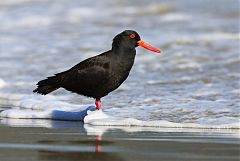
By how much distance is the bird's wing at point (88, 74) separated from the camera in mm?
7461

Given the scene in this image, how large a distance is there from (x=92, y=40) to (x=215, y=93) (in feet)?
19.6

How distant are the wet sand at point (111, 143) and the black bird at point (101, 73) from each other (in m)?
0.60

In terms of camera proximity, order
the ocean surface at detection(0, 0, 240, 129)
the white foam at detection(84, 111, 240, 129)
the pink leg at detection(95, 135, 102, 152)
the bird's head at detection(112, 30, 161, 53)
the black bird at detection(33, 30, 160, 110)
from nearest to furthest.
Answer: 1. the pink leg at detection(95, 135, 102, 152)
2. the white foam at detection(84, 111, 240, 129)
3. the black bird at detection(33, 30, 160, 110)
4. the bird's head at detection(112, 30, 161, 53)
5. the ocean surface at detection(0, 0, 240, 129)

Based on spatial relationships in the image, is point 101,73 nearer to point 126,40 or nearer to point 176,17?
point 126,40

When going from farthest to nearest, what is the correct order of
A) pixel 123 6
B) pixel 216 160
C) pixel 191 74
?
1. pixel 123 6
2. pixel 191 74
3. pixel 216 160

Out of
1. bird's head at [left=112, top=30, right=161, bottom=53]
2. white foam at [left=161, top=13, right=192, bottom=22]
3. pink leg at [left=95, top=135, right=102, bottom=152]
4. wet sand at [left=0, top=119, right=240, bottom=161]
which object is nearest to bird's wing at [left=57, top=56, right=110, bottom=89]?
bird's head at [left=112, top=30, right=161, bottom=53]

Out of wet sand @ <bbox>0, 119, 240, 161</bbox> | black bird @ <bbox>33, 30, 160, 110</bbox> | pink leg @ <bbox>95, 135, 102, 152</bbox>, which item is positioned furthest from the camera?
black bird @ <bbox>33, 30, 160, 110</bbox>

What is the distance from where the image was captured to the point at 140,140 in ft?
20.0

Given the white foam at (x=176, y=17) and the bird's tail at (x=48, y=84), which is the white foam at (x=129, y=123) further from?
the white foam at (x=176, y=17)

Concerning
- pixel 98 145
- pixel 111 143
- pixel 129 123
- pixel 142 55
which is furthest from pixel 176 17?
pixel 98 145

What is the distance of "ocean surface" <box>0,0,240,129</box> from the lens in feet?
25.5

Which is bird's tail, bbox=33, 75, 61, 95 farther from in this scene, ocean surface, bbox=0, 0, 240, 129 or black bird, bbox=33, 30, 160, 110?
ocean surface, bbox=0, 0, 240, 129

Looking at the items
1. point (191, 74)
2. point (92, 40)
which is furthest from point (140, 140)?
point (92, 40)

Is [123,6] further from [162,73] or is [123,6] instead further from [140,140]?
[140,140]
